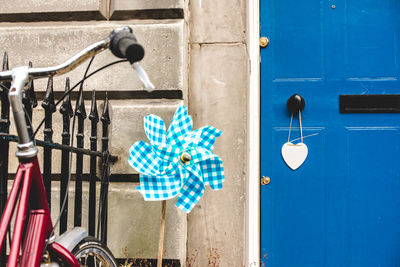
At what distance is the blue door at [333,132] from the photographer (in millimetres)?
3060

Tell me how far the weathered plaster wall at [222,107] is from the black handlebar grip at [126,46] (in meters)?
1.76

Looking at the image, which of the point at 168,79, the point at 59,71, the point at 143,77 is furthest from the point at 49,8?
the point at 143,77

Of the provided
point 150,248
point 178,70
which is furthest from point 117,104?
point 150,248

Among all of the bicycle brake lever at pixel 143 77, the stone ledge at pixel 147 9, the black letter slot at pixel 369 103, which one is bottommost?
the bicycle brake lever at pixel 143 77

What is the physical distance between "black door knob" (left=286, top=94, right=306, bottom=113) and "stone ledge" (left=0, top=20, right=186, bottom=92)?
0.92m

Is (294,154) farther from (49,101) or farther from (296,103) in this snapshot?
(49,101)

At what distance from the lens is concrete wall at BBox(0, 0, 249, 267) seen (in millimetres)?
2787

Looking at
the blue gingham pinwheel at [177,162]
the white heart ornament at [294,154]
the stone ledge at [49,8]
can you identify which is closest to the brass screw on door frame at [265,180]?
the white heart ornament at [294,154]

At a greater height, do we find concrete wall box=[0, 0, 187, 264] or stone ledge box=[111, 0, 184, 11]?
stone ledge box=[111, 0, 184, 11]

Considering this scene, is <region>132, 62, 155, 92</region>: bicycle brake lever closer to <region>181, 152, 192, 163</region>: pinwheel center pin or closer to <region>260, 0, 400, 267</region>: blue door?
<region>181, 152, 192, 163</region>: pinwheel center pin

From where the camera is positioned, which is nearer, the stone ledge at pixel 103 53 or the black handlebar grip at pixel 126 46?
the black handlebar grip at pixel 126 46

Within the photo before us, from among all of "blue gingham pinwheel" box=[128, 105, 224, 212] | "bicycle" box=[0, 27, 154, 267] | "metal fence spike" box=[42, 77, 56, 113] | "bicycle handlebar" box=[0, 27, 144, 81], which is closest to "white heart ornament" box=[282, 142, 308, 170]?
"blue gingham pinwheel" box=[128, 105, 224, 212]

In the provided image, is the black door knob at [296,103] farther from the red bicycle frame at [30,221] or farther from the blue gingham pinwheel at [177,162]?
the red bicycle frame at [30,221]

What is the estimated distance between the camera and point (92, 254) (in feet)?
5.79
